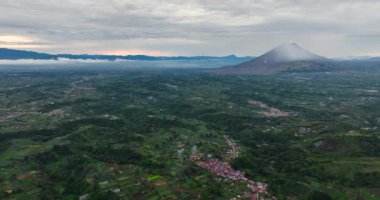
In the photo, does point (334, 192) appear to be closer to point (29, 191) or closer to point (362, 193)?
point (362, 193)

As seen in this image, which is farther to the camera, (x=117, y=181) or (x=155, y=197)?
(x=117, y=181)

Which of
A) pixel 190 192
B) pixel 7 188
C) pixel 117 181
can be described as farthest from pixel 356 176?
pixel 7 188

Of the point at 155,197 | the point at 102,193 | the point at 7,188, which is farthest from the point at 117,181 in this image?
the point at 7,188

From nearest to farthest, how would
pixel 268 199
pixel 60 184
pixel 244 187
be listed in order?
pixel 268 199, pixel 244 187, pixel 60 184

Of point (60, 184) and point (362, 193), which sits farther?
point (60, 184)

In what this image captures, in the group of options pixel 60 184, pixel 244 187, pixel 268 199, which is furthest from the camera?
pixel 60 184

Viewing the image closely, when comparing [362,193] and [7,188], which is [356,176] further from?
[7,188]

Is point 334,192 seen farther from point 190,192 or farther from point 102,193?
point 102,193

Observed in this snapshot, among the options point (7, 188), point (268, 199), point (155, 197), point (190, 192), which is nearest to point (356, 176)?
point (268, 199)
